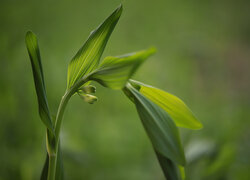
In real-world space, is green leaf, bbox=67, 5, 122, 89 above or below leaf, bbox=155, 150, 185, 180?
above

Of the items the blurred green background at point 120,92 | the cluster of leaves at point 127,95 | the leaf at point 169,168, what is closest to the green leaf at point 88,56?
the cluster of leaves at point 127,95

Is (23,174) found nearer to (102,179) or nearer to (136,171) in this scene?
(102,179)

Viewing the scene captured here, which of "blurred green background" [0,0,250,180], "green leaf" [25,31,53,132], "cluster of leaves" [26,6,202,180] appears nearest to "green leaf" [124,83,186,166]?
"cluster of leaves" [26,6,202,180]

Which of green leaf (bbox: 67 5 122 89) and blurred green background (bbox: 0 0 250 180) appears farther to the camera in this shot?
blurred green background (bbox: 0 0 250 180)

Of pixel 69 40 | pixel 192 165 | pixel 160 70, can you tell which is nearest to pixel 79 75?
pixel 192 165

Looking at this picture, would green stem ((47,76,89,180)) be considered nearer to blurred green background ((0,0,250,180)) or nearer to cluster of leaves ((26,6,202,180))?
cluster of leaves ((26,6,202,180))

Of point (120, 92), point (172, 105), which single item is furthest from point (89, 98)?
point (120, 92)

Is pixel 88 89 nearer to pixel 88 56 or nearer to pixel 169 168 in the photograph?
pixel 88 56
